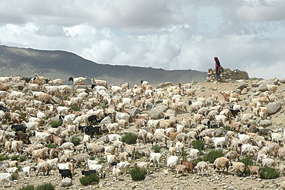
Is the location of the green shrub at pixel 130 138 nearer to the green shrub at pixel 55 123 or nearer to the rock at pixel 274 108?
the green shrub at pixel 55 123

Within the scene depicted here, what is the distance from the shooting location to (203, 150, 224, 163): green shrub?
13.8 metres

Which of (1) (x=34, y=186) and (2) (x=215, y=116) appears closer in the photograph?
(1) (x=34, y=186)

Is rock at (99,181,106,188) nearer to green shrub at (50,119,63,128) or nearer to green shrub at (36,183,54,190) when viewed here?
green shrub at (36,183,54,190)

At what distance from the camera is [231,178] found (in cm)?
1206

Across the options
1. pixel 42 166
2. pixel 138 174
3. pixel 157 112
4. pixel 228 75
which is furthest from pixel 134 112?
pixel 228 75

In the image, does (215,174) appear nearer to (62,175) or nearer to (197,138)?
(197,138)

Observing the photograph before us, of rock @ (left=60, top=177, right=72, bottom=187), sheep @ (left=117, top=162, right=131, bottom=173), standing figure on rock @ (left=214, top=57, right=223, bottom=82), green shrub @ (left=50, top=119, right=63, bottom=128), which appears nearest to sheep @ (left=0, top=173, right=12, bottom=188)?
rock @ (left=60, top=177, right=72, bottom=187)

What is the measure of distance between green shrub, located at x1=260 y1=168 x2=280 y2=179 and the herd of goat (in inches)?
14.6

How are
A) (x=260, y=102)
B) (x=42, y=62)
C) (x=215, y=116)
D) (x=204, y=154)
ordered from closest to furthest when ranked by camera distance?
1. (x=204, y=154)
2. (x=215, y=116)
3. (x=260, y=102)
4. (x=42, y=62)

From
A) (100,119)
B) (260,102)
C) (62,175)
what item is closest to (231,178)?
(62,175)

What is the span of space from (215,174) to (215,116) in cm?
770

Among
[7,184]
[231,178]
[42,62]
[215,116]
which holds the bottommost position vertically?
[7,184]

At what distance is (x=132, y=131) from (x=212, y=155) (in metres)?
6.42

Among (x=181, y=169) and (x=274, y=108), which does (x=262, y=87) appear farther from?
(x=181, y=169)
